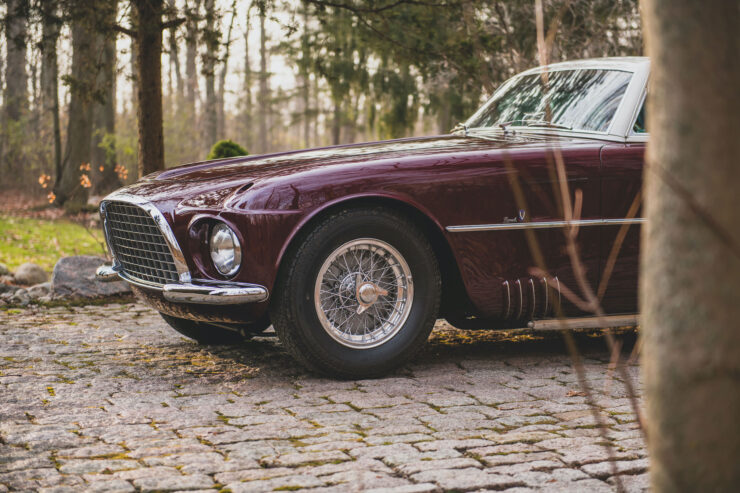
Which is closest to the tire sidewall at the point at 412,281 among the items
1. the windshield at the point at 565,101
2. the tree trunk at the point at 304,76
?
the windshield at the point at 565,101

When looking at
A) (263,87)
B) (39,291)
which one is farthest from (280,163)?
(263,87)

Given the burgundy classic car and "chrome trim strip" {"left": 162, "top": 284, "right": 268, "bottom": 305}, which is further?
the burgundy classic car

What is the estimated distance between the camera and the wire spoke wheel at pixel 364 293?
4.40 meters

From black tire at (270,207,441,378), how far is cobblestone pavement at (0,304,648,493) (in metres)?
0.13

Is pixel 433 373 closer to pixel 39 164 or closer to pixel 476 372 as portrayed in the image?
A: pixel 476 372

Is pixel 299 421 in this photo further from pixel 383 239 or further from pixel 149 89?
pixel 149 89

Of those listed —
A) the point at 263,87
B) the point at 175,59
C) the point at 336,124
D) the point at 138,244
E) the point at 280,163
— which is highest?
the point at 175,59

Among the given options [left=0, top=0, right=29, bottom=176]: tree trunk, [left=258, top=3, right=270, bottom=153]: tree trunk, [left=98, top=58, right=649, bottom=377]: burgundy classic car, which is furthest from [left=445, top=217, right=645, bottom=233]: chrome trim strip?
[left=258, top=3, right=270, bottom=153]: tree trunk

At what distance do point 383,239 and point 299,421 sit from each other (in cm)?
111

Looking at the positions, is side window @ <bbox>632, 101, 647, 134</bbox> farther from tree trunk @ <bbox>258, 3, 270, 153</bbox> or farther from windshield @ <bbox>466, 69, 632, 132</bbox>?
tree trunk @ <bbox>258, 3, 270, 153</bbox>

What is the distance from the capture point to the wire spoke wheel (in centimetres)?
440

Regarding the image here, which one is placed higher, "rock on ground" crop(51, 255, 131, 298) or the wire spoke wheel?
the wire spoke wheel

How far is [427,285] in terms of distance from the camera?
4.50 m

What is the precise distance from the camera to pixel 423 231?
183 inches
